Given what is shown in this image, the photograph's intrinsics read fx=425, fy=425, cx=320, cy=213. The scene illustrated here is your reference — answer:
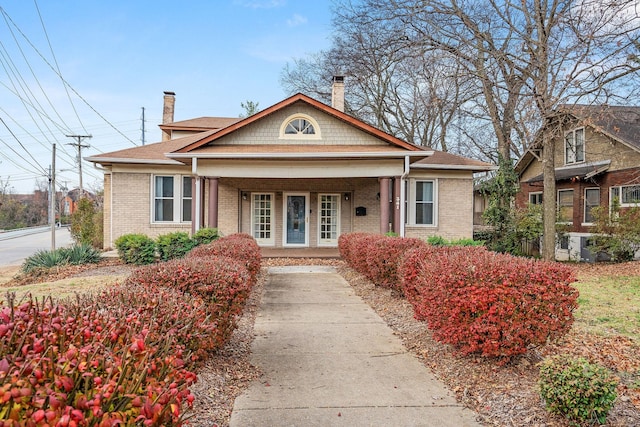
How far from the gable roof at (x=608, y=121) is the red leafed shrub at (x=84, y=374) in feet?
40.6

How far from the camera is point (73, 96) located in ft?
72.9

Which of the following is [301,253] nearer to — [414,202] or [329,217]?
[329,217]

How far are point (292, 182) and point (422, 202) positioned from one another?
4936 mm

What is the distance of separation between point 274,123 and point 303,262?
468 centimetres

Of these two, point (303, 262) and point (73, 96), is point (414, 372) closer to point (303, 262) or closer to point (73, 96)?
point (303, 262)

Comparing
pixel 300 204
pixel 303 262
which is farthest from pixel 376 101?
pixel 303 262

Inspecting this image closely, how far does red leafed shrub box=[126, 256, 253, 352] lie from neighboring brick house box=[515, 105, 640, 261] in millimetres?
14466

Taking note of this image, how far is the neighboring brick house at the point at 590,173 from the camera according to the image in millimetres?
16031

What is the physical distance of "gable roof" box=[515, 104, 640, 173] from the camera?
11516 mm

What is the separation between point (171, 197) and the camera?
606 inches

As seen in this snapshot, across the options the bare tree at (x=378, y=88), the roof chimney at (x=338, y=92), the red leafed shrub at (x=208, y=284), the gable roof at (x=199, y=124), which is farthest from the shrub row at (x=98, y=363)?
the bare tree at (x=378, y=88)

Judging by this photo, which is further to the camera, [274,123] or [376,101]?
[376,101]

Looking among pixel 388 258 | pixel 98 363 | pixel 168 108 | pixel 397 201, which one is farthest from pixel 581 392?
pixel 168 108

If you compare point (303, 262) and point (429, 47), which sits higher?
point (429, 47)
